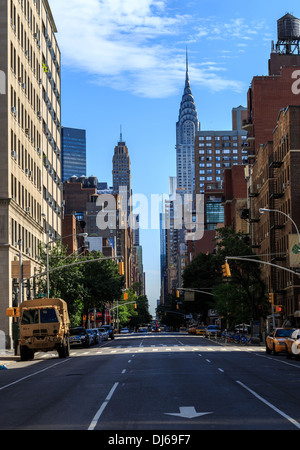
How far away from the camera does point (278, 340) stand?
45844mm

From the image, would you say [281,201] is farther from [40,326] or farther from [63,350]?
[40,326]

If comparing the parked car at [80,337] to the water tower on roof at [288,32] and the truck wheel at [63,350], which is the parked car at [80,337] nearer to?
the truck wheel at [63,350]

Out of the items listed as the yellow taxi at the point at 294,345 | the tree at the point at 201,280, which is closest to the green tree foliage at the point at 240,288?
the yellow taxi at the point at 294,345

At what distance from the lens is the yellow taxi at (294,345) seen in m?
40.9

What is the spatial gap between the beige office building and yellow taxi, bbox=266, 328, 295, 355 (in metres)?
17.7

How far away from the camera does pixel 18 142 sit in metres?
68.2

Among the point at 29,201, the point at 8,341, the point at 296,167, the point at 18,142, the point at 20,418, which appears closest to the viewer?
the point at 20,418

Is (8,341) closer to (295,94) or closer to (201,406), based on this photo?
(201,406)

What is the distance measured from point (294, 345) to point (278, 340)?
4.71 metres

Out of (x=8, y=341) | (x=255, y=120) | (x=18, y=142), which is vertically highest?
(x=255, y=120)

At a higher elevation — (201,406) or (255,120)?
(255,120)

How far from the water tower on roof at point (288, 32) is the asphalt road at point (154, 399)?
8732 centimetres
